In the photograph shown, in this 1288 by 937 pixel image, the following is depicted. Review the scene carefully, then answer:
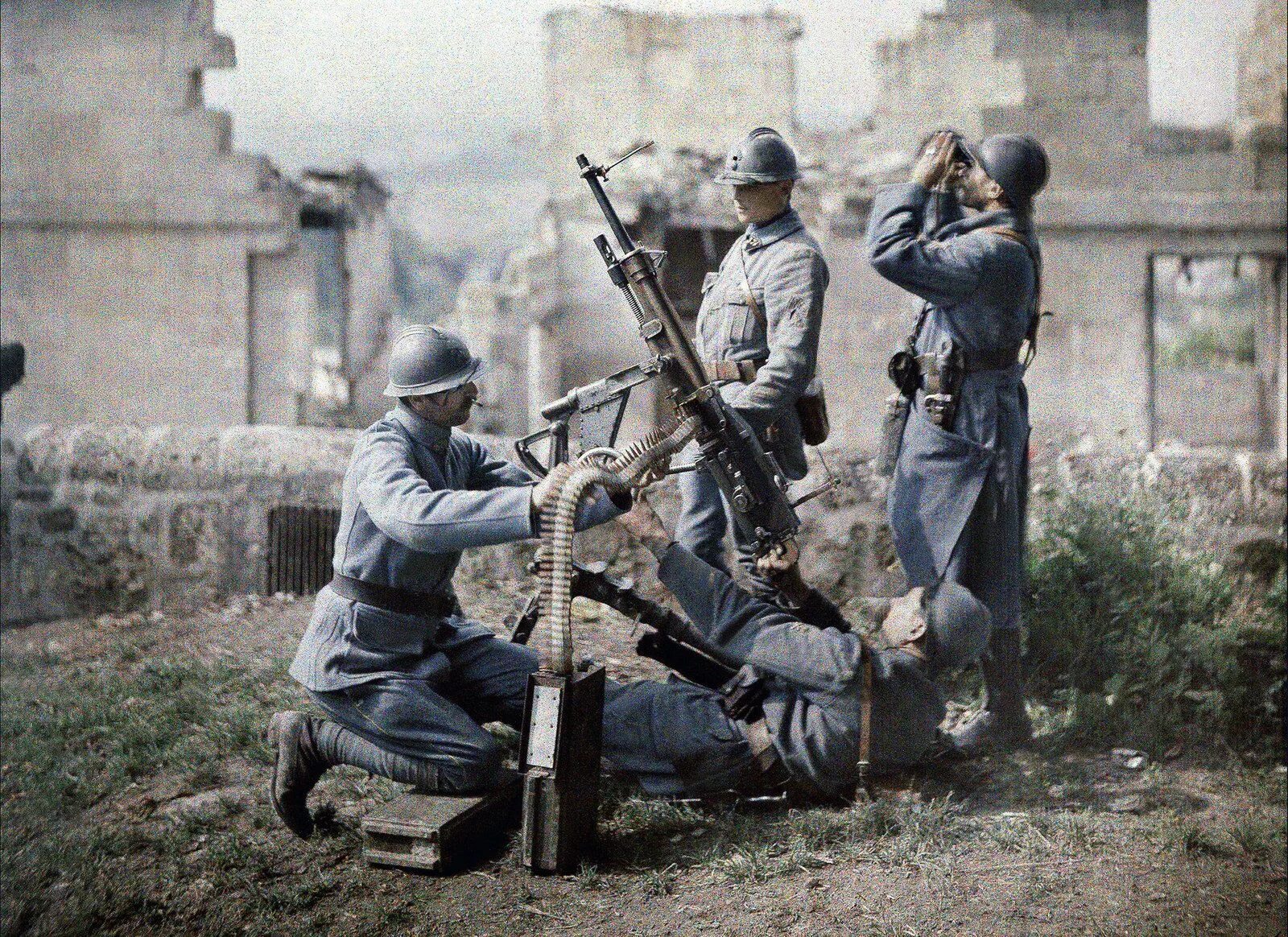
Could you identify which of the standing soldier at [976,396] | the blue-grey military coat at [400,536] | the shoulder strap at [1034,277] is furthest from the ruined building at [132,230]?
the shoulder strap at [1034,277]

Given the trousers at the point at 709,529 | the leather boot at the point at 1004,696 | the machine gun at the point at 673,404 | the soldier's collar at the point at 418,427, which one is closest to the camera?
the machine gun at the point at 673,404

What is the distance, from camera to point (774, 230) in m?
3.49

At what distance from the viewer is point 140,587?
13.2 feet

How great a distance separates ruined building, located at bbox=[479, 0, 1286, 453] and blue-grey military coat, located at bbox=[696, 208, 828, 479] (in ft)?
1.10

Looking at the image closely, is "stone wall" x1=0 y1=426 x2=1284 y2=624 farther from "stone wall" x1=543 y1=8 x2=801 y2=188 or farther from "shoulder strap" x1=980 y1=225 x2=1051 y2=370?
"stone wall" x1=543 y1=8 x2=801 y2=188

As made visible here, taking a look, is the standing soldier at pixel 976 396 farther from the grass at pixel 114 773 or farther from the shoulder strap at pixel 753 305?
the grass at pixel 114 773

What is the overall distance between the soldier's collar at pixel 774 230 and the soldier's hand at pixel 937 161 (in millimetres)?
403

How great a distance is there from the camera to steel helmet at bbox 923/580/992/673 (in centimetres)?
356

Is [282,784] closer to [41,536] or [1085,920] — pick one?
[41,536]

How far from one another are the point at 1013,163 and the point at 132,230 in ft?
9.33

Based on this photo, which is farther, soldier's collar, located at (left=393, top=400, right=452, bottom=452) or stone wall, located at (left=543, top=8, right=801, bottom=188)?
stone wall, located at (left=543, top=8, right=801, bottom=188)

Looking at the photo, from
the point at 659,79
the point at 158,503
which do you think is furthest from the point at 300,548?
the point at 659,79

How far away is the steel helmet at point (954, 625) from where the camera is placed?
11.7 feet

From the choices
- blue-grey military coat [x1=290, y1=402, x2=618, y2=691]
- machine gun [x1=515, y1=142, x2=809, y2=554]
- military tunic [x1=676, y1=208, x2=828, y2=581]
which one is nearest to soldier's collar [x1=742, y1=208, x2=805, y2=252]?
military tunic [x1=676, y1=208, x2=828, y2=581]
